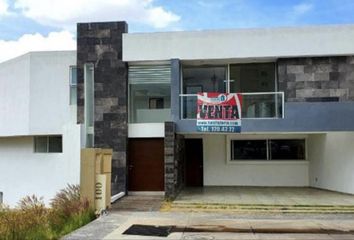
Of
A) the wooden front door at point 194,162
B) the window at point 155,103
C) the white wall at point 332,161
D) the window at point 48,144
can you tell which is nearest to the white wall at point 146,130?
the window at point 155,103

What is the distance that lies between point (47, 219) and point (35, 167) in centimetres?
962

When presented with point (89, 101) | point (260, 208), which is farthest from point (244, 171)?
point (89, 101)

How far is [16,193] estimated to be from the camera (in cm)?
2097

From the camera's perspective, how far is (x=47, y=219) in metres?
11.6

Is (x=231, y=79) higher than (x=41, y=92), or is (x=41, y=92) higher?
(x=231, y=79)

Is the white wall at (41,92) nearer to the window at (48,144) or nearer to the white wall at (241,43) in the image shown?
the window at (48,144)

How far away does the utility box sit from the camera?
13.6 meters

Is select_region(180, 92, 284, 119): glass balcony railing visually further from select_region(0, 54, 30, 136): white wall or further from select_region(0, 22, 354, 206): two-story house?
select_region(0, 54, 30, 136): white wall

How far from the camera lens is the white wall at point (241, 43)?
715 inches

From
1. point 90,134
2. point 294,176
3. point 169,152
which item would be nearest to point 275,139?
point 294,176

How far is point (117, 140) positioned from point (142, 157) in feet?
3.97

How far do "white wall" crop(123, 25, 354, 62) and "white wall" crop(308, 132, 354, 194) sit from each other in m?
3.43

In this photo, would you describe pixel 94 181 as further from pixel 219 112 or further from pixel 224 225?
pixel 219 112

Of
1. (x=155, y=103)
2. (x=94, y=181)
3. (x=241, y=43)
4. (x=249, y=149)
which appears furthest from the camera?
(x=249, y=149)
